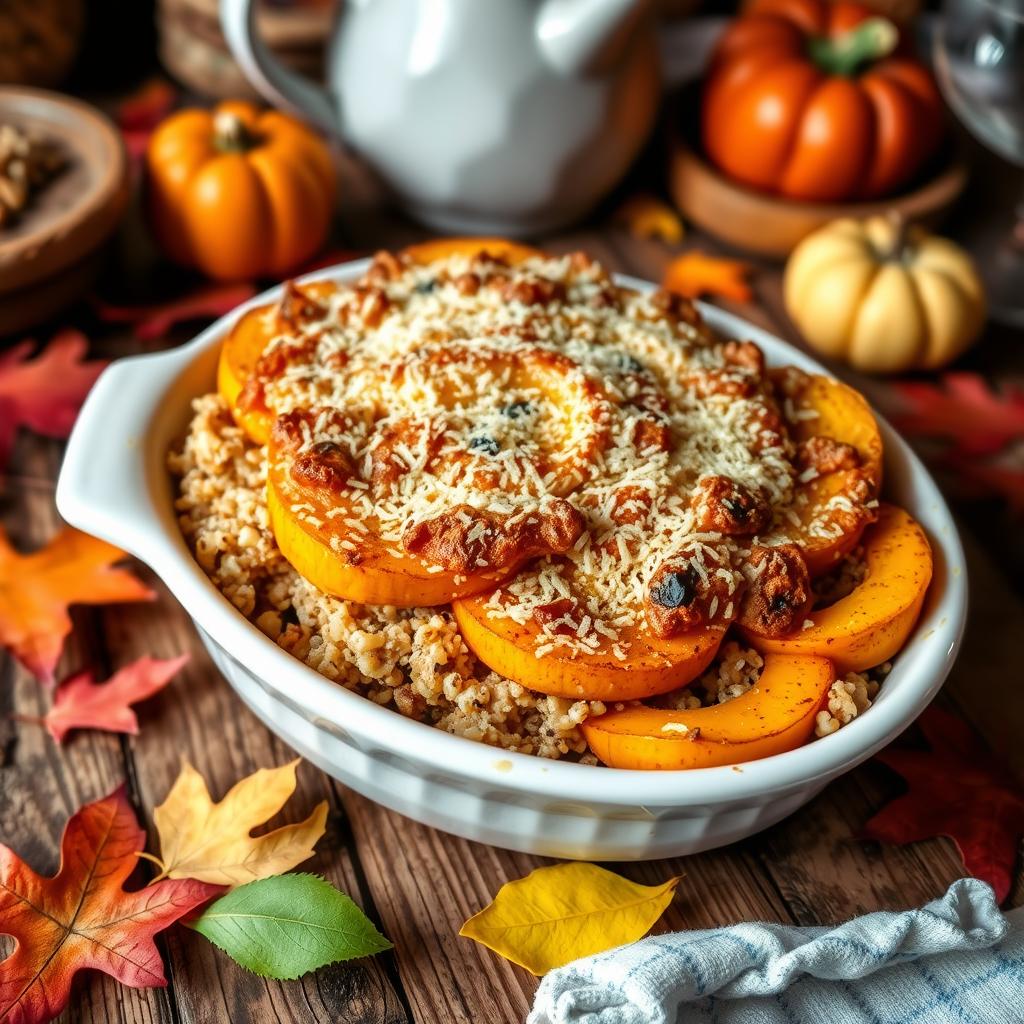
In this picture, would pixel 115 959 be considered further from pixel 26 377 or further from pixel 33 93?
pixel 33 93

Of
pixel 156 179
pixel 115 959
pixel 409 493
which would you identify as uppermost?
pixel 409 493

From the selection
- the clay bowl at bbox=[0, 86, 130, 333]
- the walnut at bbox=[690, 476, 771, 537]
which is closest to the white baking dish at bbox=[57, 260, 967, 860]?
the walnut at bbox=[690, 476, 771, 537]

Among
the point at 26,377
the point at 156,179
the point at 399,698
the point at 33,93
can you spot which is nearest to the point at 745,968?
the point at 399,698

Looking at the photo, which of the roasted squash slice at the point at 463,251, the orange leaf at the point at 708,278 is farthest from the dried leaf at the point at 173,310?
the orange leaf at the point at 708,278

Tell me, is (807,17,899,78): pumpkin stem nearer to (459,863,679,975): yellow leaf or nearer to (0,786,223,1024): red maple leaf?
(459,863,679,975): yellow leaf

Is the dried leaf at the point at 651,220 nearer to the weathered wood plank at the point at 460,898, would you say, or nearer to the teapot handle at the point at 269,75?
the teapot handle at the point at 269,75

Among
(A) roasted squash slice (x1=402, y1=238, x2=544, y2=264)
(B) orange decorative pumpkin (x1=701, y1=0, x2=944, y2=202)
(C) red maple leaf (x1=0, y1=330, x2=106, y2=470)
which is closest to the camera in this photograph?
(A) roasted squash slice (x1=402, y1=238, x2=544, y2=264)

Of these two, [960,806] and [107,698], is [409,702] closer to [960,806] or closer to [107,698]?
[107,698]
